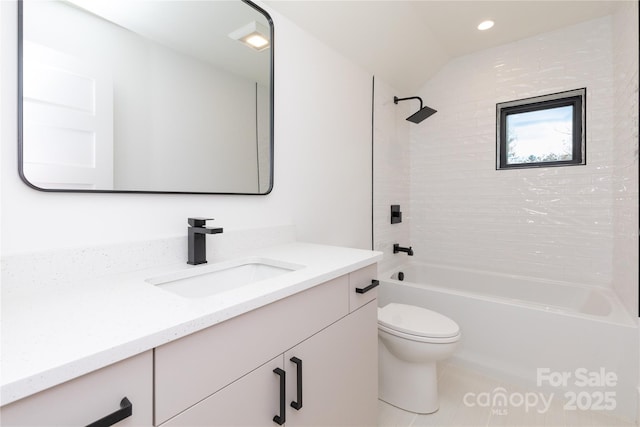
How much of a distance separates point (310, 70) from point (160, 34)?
A: 85cm

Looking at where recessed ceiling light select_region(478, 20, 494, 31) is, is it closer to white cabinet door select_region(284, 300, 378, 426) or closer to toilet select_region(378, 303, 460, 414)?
toilet select_region(378, 303, 460, 414)

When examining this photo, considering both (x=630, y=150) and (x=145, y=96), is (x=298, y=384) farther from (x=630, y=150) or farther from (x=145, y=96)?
(x=145, y=96)

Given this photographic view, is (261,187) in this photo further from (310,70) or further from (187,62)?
(310,70)

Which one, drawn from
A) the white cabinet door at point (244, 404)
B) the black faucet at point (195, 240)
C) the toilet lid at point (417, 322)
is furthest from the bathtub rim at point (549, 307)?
the black faucet at point (195, 240)

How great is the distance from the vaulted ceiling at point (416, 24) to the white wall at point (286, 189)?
92 mm

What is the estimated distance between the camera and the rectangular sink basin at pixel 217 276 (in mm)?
1084

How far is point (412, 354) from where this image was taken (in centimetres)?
163

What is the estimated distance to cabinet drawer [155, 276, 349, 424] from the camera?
2.18ft

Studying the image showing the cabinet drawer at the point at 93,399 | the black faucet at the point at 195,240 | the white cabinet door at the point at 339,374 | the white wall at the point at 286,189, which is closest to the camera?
the cabinet drawer at the point at 93,399

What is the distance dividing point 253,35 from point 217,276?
113 centimetres

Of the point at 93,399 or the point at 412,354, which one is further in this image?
the point at 412,354

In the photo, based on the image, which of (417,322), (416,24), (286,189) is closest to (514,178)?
(416,24)

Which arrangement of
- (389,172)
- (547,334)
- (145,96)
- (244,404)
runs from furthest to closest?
(389,172) → (547,334) → (145,96) → (244,404)

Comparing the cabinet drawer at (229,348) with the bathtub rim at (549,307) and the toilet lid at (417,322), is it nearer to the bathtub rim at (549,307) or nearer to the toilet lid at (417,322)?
the toilet lid at (417,322)
